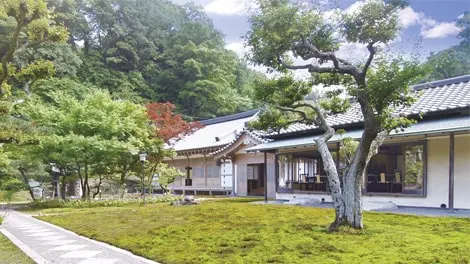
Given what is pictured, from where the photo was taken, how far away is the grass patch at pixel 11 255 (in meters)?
3.71

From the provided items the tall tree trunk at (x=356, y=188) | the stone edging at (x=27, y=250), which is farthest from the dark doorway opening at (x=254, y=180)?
the stone edging at (x=27, y=250)

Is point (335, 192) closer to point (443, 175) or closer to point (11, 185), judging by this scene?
point (443, 175)

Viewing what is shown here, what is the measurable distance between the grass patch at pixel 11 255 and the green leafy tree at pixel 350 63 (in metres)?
3.77

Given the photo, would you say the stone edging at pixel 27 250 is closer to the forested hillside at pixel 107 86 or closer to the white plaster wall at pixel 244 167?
the forested hillside at pixel 107 86

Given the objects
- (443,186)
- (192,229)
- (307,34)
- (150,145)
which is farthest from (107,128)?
(443,186)

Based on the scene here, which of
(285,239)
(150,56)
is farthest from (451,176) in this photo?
(150,56)

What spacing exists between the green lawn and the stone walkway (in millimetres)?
199

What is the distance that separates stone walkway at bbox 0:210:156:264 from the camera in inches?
146

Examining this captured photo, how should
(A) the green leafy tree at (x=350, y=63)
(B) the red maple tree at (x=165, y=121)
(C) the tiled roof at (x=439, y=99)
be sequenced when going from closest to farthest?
(A) the green leafy tree at (x=350, y=63), (C) the tiled roof at (x=439, y=99), (B) the red maple tree at (x=165, y=121)

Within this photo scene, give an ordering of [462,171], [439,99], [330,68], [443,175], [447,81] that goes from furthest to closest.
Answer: [447,81] → [439,99] → [443,175] → [462,171] → [330,68]

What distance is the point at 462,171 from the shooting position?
7.51 metres

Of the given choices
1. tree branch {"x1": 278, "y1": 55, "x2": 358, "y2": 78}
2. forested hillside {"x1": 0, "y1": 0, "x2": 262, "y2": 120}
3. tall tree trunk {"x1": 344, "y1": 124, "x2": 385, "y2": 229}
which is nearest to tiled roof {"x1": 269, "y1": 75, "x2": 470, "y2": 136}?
tree branch {"x1": 278, "y1": 55, "x2": 358, "y2": 78}

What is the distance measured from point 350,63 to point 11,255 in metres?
4.96

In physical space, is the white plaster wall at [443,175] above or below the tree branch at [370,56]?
below
